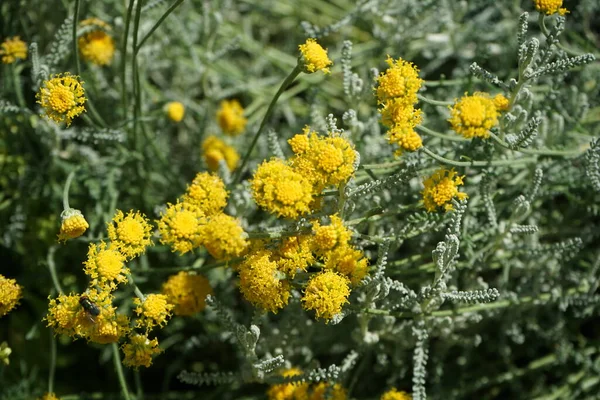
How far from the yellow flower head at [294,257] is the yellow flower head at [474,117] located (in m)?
0.47

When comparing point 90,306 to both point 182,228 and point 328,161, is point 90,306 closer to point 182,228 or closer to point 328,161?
point 182,228

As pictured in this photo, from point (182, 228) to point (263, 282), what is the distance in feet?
0.81

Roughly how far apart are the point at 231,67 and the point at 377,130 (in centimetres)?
89

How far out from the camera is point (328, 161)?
1.46m

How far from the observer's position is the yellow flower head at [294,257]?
1512 mm

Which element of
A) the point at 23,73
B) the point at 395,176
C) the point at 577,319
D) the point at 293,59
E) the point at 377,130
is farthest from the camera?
the point at 293,59

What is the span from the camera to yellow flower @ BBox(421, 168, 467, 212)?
5.12 feet

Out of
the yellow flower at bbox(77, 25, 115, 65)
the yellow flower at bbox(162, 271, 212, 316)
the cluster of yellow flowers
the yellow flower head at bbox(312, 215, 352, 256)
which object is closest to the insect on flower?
the yellow flower at bbox(162, 271, 212, 316)

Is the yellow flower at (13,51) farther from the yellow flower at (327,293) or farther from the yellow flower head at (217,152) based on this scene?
the yellow flower at (327,293)

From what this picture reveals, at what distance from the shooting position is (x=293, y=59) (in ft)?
8.84

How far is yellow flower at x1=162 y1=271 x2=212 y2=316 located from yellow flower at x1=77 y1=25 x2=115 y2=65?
84 cm

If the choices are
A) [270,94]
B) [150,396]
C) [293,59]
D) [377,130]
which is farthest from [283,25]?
[150,396]

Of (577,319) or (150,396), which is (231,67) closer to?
(150,396)

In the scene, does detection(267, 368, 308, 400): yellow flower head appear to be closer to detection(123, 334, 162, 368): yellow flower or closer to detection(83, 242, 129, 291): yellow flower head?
detection(123, 334, 162, 368): yellow flower
